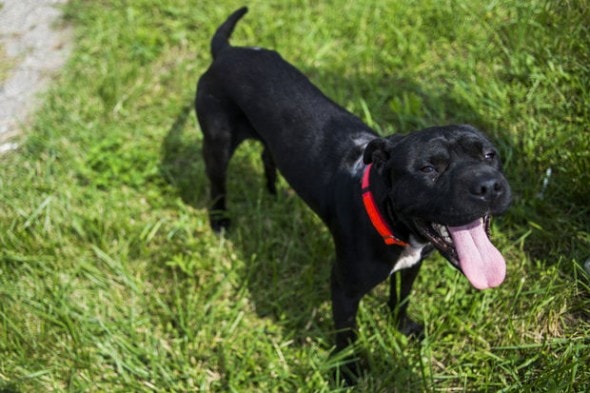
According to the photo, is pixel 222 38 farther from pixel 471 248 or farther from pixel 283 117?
pixel 471 248

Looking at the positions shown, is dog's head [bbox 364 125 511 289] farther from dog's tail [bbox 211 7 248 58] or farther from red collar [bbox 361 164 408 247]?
dog's tail [bbox 211 7 248 58]

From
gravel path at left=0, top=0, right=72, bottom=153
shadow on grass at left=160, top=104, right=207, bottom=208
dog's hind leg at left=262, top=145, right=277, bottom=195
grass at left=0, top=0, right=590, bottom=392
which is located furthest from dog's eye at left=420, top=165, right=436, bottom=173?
gravel path at left=0, top=0, right=72, bottom=153

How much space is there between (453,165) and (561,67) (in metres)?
2.18

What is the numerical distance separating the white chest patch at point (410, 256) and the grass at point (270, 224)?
Answer: 0.55 m

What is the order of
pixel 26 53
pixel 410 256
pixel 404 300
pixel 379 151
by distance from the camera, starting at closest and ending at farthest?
pixel 379 151, pixel 410 256, pixel 404 300, pixel 26 53

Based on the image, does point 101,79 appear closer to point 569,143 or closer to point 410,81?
point 410,81

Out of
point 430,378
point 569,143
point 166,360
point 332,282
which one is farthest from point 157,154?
point 569,143

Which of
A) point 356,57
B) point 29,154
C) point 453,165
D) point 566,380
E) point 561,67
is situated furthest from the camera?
point 356,57

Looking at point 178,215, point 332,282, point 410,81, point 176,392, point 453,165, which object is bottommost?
point 176,392

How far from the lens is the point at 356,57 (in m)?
4.88

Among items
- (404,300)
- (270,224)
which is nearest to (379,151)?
(404,300)

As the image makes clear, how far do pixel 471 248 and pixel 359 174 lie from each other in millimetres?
690

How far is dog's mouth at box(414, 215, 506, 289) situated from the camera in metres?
2.37

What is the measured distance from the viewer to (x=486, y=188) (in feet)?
7.19
